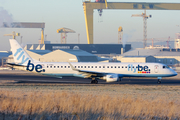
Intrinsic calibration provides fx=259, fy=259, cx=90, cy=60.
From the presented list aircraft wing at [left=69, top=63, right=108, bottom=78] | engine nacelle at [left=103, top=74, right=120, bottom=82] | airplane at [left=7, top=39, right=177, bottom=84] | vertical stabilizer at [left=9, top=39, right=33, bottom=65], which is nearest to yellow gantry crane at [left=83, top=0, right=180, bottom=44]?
vertical stabilizer at [left=9, top=39, right=33, bottom=65]

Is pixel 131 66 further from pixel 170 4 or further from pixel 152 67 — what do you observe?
pixel 170 4

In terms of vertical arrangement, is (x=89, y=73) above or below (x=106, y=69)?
below

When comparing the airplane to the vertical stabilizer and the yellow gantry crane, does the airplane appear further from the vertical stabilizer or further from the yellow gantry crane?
the yellow gantry crane

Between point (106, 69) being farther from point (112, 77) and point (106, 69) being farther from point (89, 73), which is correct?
point (89, 73)

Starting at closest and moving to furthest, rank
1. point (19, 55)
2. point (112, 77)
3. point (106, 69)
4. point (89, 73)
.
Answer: point (112, 77) → point (89, 73) → point (106, 69) → point (19, 55)

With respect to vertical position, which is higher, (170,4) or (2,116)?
(170,4)

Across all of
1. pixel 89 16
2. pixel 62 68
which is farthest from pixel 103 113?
pixel 89 16

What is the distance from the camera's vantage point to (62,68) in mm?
41562

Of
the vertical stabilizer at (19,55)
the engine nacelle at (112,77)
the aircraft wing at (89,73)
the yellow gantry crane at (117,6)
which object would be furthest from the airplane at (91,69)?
the yellow gantry crane at (117,6)

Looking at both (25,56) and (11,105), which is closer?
(11,105)

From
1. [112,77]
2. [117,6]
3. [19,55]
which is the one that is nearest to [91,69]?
[112,77]

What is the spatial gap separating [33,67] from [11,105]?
25.5 meters

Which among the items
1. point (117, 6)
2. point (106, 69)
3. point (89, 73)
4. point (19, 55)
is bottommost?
point (89, 73)

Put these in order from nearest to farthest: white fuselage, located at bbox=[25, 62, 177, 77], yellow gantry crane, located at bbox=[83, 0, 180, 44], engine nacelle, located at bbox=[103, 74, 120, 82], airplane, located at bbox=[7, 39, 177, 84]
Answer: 1. engine nacelle, located at bbox=[103, 74, 120, 82]
2. airplane, located at bbox=[7, 39, 177, 84]
3. white fuselage, located at bbox=[25, 62, 177, 77]
4. yellow gantry crane, located at bbox=[83, 0, 180, 44]
